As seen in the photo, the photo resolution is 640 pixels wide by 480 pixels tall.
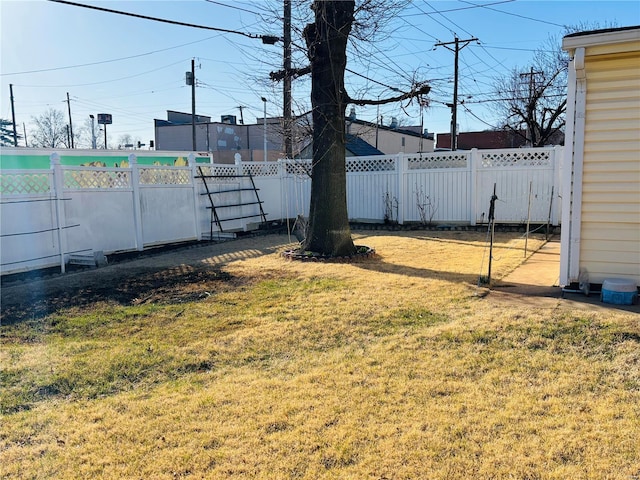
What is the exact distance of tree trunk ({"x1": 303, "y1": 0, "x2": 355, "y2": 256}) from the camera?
24.5 feet

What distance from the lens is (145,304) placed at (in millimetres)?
5359

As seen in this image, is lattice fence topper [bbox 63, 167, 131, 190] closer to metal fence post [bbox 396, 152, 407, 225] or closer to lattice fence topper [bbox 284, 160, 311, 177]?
lattice fence topper [bbox 284, 160, 311, 177]

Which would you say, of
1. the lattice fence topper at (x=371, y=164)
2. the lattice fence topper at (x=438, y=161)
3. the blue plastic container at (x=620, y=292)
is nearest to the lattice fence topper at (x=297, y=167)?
the lattice fence topper at (x=371, y=164)

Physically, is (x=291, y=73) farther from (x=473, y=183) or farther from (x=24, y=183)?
(x=473, y=183)

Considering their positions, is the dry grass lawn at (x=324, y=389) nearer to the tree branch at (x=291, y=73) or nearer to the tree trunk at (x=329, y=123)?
the tree trunk at (x=329, y=123)

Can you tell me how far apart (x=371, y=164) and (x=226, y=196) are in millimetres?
4036

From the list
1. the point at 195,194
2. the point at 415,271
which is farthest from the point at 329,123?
the point at 195,194

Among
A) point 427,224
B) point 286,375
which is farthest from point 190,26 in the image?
point 286,375

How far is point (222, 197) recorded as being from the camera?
11.7 metres

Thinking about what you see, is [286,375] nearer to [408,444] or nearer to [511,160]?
[408,444]

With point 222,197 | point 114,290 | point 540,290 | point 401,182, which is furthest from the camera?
point 401,182

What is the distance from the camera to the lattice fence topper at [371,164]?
41.7 feet

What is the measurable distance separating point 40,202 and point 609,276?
7980 millimetres

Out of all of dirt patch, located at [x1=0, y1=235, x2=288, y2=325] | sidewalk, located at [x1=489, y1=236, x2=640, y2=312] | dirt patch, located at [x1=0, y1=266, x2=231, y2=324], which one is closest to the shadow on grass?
sidewalk, located at [x1=489, y1=236, x2=640, y2=312]
